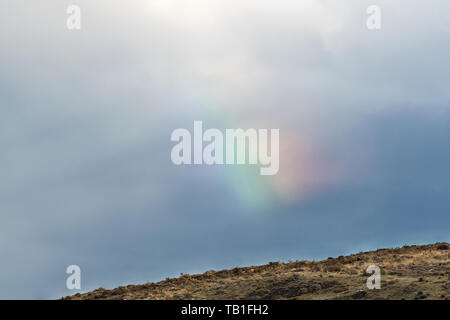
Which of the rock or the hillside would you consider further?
the hillside

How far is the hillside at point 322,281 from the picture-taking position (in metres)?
38.0

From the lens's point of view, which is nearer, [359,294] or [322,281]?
[359,294]

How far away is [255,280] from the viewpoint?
45.9 meters

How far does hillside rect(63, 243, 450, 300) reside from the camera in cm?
3800

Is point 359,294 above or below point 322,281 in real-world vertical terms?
below

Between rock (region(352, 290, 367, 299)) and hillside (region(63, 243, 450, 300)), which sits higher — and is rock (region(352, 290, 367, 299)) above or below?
below

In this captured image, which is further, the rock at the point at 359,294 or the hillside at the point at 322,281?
the hillside at the point at 322,281

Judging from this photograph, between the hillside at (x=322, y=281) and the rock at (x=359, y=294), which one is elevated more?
the hillside at (x=322, y=281)

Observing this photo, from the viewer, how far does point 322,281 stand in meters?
42.2
